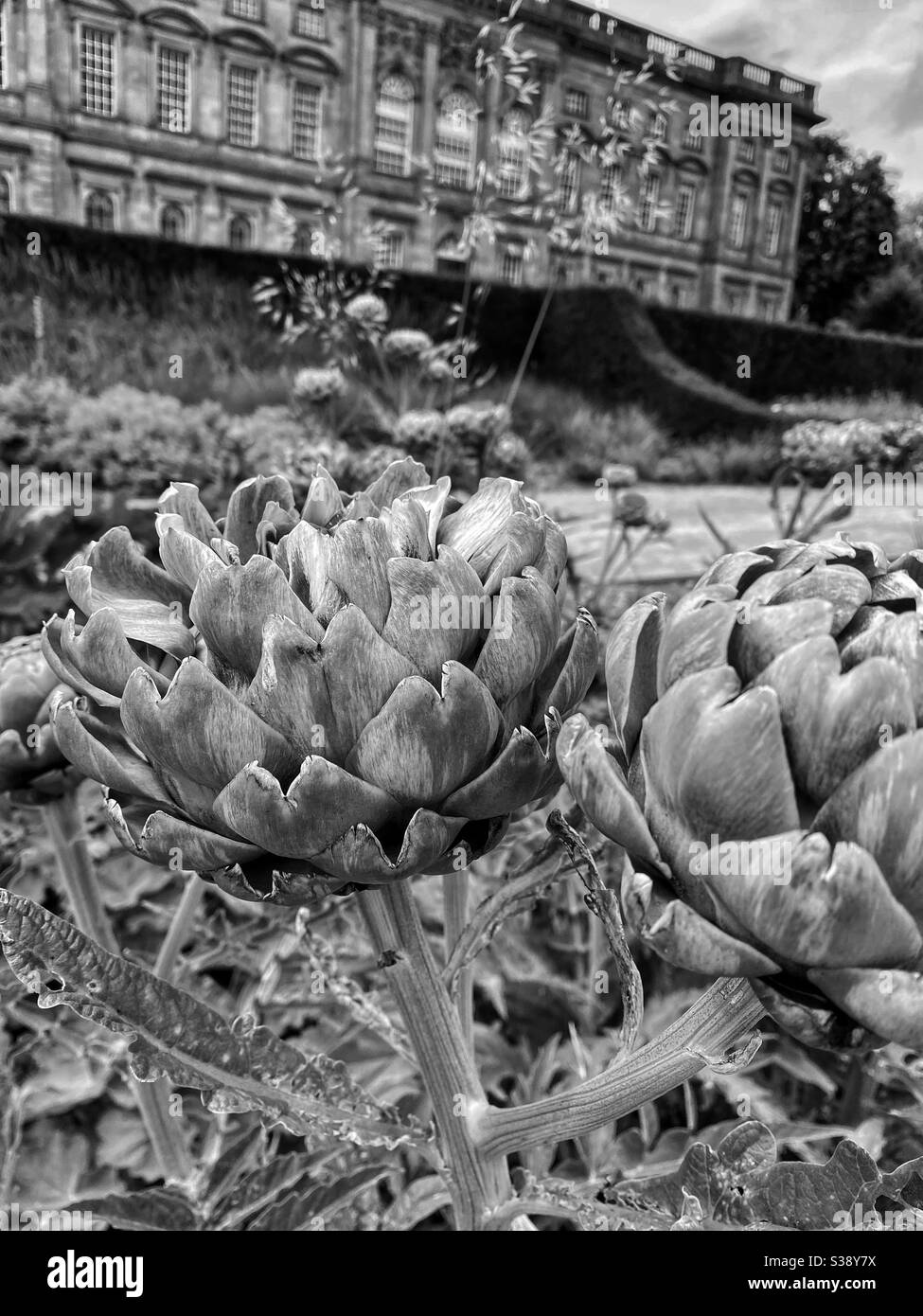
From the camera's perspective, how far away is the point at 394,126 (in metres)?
6.43

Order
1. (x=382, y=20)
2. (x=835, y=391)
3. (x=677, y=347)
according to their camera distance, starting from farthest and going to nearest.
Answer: (x=835, y=391), (x=677, y=347), (x=382, y=20)

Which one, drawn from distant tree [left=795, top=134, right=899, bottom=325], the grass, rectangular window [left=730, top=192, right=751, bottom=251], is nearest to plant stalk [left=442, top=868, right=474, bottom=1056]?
the grass

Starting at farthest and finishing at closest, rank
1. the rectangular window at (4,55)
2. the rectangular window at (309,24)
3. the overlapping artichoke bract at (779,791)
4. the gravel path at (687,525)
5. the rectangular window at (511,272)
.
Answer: the rectangular window at (511,272) < the rectangular window at (309,24) < the rectangular window at (4,55) < the gravel path at (687,525) < the overlapping artichoke bract at (779,791)

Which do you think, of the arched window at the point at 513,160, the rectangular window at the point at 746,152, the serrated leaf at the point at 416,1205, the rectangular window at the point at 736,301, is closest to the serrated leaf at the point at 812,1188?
the serrated leaf at the point at 416,1205

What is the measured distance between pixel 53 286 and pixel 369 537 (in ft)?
18.9

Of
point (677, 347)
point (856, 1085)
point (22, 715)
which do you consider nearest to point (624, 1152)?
point (856, 1085)

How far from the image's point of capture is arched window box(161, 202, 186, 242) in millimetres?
6500

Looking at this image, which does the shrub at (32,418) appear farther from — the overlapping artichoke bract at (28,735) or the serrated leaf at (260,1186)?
the serrated leaf at (260,1186)

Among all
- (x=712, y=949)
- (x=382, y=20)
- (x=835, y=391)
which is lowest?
(x=712, y=949)

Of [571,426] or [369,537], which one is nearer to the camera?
[369,537]

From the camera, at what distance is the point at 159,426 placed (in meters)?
3.14

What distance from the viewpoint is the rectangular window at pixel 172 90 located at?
6188 millimetres

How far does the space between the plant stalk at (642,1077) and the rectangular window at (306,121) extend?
716 cm
